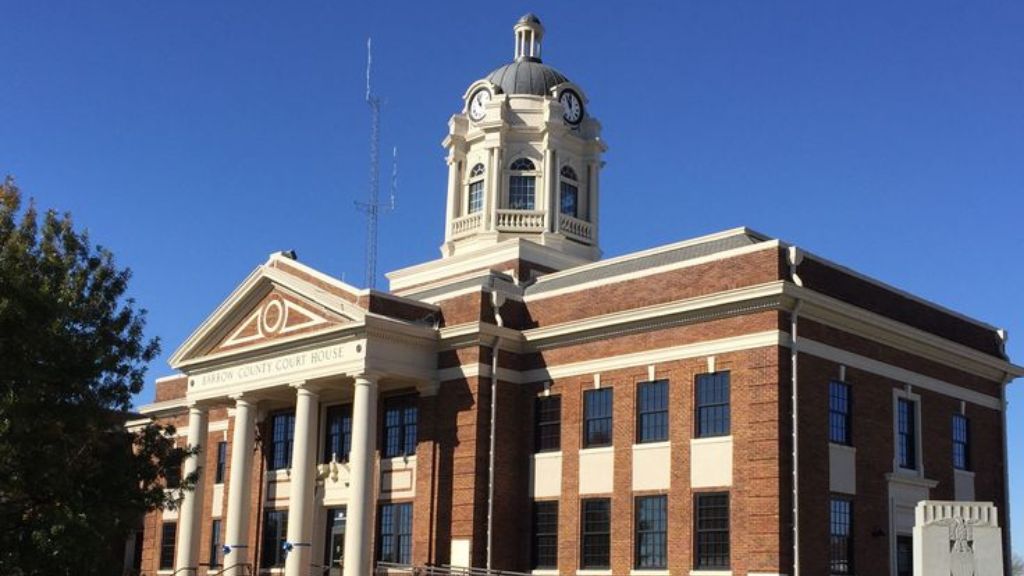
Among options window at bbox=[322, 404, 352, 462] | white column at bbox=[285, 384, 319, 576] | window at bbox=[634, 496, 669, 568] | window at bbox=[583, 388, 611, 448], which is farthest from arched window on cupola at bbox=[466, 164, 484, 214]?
window at bbox=[634, 496, 669, 568]

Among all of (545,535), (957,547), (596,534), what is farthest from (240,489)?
(957,547)

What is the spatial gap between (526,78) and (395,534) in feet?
67.0

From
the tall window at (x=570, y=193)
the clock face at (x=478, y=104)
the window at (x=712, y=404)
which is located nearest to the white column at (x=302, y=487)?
the window at (x=712, y=404)

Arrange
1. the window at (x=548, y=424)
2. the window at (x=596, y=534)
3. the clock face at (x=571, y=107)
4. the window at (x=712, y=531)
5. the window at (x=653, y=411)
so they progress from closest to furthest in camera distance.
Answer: the window at (x=712, y=531)
the window at (x=653, y=411)
the window at (x=596, y=534)
the window at (x=548, y=424)
the clock face at (x=571, y=107)

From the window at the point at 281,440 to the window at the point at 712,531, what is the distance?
16.9m

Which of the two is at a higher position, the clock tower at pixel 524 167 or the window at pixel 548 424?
the clock tower at pixel 524 167

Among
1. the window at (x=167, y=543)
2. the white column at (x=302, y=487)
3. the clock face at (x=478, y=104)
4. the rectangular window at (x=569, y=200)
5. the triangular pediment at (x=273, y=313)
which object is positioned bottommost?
the window at (x=167, y=543)

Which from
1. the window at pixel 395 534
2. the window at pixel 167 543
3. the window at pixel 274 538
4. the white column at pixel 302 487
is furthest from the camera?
the window at pixel 167 543

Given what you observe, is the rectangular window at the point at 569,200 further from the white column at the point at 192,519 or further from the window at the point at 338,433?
the white column at the point at 192,519

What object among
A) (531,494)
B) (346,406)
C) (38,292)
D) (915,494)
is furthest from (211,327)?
(915,494)

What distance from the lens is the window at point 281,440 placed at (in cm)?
4584

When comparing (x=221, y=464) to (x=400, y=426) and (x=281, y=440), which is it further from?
(x=400, y=426)

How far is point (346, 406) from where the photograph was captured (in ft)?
144

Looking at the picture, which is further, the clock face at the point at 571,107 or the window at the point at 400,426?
the clock face at the point at 571,107
